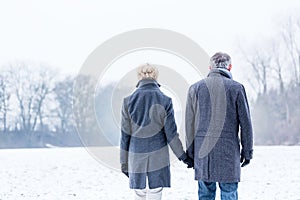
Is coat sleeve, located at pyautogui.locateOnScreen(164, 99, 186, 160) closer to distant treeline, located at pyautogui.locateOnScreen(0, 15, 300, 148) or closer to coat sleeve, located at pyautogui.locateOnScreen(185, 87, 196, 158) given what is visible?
coat sleeve, located at pyautogui.locateOnScreen(185, 87, 196, 158)

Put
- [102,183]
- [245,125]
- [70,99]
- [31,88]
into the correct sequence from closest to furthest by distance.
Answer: [245,125] < [102,183] < [70,99] < [31,88]

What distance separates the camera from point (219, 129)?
3.52 metres

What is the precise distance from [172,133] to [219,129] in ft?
1.12

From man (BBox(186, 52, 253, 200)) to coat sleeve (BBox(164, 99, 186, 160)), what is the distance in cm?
7

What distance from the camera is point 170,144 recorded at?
3605 millimetres

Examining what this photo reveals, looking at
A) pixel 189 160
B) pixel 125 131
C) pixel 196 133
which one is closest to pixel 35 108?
pixel 125 131

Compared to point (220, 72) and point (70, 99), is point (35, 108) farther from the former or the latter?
point (220, 72)

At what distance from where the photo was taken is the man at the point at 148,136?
362cm

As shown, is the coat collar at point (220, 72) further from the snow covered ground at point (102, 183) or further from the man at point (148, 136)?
the snow covered ground at point (102, 183)

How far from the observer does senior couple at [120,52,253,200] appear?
11.5 feet

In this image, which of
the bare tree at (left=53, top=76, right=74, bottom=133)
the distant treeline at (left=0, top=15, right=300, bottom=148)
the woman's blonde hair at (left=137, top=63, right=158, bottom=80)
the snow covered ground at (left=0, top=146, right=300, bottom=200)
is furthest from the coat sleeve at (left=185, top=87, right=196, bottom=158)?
the bare tree at (left=53, top=76, right=74, bottom=133)

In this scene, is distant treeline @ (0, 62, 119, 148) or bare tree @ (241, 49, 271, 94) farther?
bare tree @ (241, 49, 271, 94)

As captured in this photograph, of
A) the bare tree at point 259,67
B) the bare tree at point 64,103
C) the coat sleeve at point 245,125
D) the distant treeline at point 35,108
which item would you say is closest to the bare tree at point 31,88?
the distant treeline at point 35,108

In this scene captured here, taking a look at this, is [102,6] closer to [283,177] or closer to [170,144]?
[283,177]
